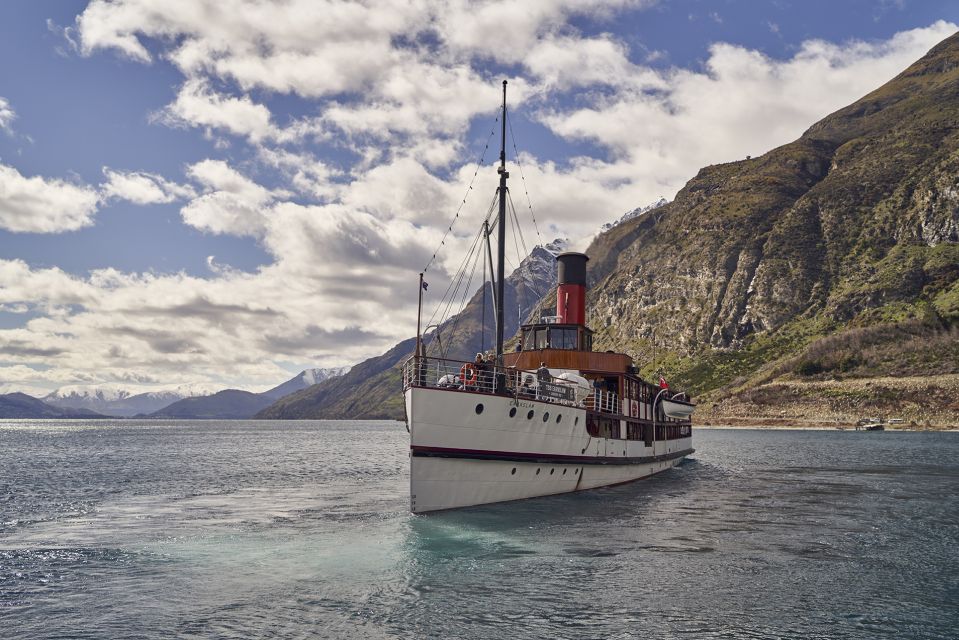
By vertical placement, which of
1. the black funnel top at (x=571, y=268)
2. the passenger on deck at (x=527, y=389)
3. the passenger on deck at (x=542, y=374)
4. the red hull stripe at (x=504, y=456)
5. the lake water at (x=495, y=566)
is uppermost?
the black funnel top at (x=571, y=268)

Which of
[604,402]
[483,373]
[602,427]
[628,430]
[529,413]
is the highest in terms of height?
[483,373]

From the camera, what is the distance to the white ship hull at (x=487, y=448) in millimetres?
27125

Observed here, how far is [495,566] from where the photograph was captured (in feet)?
68.9

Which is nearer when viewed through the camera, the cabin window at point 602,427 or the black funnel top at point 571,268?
the cabin window at point 602,427

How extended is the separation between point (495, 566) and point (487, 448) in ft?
25.8

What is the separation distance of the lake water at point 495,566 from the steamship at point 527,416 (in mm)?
1351

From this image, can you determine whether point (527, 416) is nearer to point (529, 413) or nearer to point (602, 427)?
point (529, 413)

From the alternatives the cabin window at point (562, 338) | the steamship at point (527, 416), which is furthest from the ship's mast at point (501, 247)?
the cabin window at point (562, 338)

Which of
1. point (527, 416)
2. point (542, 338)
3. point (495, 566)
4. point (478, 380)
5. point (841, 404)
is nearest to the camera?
point (495, 566)

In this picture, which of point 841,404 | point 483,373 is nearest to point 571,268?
point 483,373

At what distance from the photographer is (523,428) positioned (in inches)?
1173

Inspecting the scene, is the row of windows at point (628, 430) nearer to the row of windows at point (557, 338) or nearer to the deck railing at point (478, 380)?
the deck railing at point (478, 380)

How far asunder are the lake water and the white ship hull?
908 millimetres

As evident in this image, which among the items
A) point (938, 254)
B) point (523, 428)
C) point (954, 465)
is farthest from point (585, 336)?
point (938, 254)
